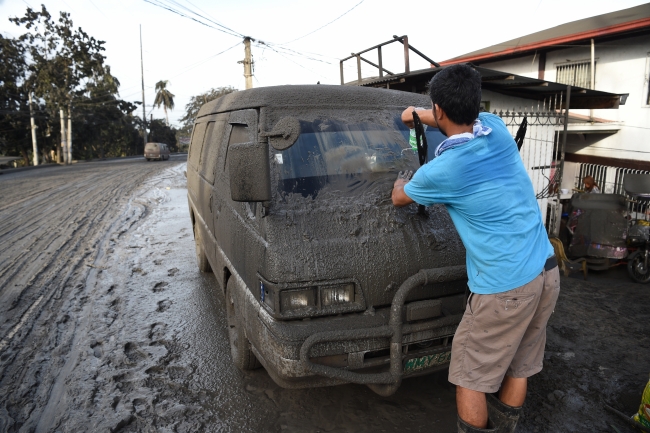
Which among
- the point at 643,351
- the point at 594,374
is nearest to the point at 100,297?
the point at 594,374

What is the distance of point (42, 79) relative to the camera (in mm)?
31188

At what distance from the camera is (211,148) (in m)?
4.78

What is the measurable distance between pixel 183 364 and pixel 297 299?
5.34 feet

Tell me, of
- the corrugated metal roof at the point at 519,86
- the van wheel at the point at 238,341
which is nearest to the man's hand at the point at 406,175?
the van wheel at the point at 238,341

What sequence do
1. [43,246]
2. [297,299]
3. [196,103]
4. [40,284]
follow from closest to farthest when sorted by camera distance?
[297,299] < [40,284] < [43,246] < [196,103]

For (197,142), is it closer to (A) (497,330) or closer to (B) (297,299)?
(B) (297,299)

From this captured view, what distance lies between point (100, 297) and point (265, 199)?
3.36 m

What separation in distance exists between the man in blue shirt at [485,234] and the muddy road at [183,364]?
3.12 feet

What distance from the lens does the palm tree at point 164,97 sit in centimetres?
6359

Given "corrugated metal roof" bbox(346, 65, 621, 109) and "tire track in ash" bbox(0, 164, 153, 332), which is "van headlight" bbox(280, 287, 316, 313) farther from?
"corrugated metal roof" bbox(346, 65, 621, 109)

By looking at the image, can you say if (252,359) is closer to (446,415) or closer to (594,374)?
(446,415)

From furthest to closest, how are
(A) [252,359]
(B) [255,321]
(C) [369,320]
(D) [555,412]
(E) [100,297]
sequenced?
(E) [100,297] → (A) [252,359] → (D) [555,412] → (B) [255,321] → (C) [369,320]

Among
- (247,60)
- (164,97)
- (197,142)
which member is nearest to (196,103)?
(164,97)

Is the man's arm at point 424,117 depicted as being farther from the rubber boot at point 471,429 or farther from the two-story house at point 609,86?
the two-story house at point 609,86
